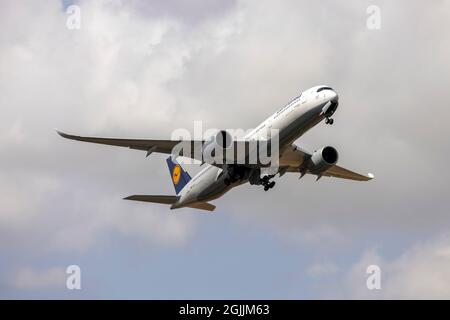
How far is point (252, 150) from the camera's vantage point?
174 ft

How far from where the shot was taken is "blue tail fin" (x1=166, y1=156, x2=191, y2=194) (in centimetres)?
6500

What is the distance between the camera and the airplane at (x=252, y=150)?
49.4 meters

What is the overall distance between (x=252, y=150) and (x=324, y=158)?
689 cm

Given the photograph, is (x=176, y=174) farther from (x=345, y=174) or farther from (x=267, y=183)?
(x=345, y=174)

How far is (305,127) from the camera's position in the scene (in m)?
50.1

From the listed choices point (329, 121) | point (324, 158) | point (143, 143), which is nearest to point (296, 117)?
point (329, 121)

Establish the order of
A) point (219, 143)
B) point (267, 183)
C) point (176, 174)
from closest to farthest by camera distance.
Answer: point (219, 143), point (267, 183), point (176, 174)

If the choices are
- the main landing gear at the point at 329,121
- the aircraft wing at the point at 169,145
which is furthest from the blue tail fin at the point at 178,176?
the main landing gear at the point at 329,121

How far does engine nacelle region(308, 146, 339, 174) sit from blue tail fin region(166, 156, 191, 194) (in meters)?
11.5

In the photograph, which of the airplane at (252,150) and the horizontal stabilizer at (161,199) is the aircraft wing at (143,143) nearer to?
the airplane at (252,150)

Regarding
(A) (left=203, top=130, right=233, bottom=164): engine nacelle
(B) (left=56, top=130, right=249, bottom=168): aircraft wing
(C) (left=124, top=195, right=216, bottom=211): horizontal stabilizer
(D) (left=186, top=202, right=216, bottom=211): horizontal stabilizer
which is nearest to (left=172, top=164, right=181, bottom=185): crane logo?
(D) (left=186, top=202, right=216, bottom=211): horizontal stabilizer
